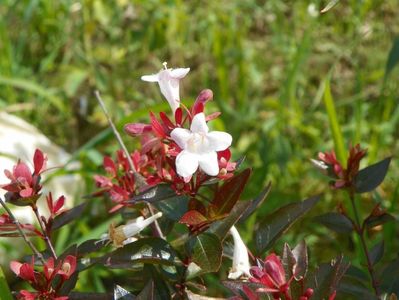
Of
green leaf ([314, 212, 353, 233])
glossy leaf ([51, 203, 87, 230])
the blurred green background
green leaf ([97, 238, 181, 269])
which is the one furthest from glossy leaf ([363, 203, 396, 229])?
the blurred green background

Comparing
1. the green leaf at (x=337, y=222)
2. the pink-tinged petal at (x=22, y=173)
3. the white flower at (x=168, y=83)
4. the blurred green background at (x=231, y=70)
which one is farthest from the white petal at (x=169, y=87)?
the blurred green background at (x=231, y=70)

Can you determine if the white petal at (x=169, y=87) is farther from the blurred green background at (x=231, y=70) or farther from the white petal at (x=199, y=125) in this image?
the blurred green background at (x=231, y=70)

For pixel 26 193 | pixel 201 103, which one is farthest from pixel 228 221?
pixel 26 193

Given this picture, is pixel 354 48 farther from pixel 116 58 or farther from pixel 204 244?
pixel 204 244

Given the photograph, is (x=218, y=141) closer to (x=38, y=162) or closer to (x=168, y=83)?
(x=168, y=83)

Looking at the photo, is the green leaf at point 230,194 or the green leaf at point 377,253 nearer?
the green leaf at point 230,194

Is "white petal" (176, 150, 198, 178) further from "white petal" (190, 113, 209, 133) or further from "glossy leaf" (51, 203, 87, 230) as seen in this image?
"glossy leaf" (51, 203, 87, 230)

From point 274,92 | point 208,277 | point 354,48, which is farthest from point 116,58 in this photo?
point 208,277

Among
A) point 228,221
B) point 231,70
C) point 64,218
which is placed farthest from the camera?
point 231,70
